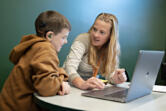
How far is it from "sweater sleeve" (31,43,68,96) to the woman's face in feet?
2.33

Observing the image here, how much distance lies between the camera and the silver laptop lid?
1.12 m

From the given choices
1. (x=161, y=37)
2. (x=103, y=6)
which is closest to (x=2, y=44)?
(x=103, y=6)

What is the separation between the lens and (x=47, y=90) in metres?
1.19

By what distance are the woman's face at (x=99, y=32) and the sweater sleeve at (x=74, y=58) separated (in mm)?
108

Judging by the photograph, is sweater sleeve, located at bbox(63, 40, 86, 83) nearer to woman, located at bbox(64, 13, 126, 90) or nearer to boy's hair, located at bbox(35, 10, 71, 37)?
woman, located at bbox(64, 13, 126, 90)

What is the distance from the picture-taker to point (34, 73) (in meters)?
1.25

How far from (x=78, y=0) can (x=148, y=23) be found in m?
1.67

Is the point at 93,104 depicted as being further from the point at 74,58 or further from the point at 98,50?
the point at 98,50

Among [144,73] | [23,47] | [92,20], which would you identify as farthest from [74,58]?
[92,20]

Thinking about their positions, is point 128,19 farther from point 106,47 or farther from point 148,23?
point 106,47

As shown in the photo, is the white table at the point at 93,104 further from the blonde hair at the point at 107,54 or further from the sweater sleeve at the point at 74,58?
the blonde hair at the point at 107,54

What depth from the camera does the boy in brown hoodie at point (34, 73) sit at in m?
1.19

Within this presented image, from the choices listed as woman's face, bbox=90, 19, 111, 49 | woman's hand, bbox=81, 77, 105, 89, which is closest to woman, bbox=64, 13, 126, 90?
woman's face, bbox=90, 19, 111, 49

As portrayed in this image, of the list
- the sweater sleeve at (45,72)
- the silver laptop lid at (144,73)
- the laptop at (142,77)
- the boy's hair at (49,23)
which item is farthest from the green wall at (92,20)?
the silver laptop lid at (144,73)
